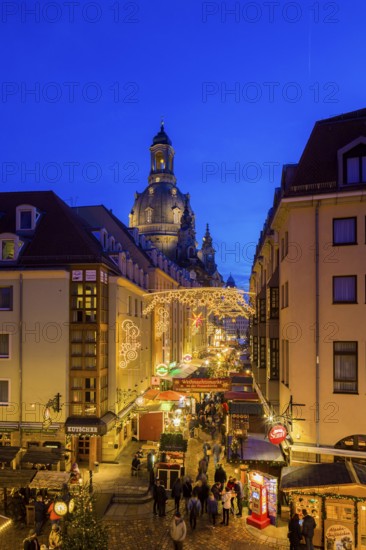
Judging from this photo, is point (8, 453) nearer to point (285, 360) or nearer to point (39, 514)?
point (39, 514)

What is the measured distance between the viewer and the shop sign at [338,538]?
1664 centimetres

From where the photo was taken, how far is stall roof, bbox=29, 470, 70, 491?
1950cm

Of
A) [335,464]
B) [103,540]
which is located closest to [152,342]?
[335,464]

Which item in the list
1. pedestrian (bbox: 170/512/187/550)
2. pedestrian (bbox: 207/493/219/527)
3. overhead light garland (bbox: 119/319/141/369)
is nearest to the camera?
pedestrian (bbox: 170/512/187/550)

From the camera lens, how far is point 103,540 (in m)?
12.1

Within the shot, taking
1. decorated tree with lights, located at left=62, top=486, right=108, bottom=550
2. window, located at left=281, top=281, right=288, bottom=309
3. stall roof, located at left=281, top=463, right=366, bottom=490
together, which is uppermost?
window, located at left=281, top=281, right=288, bottom=309

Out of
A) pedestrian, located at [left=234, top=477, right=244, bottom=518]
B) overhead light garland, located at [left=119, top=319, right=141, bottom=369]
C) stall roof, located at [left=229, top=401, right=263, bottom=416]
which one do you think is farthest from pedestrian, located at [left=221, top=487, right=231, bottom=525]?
overhead light garland, located at [left=119, top=319, right=141, bottom=369]

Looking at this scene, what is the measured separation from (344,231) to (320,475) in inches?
405

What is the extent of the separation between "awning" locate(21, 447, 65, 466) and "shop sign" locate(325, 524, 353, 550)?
1341cm

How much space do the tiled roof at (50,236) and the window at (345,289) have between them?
14.3 m

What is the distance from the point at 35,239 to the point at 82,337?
7436 millimetres

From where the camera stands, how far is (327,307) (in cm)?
2002

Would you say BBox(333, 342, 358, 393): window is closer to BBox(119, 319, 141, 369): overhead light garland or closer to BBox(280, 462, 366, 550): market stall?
BBox(280, 462, 366, 550): market stall

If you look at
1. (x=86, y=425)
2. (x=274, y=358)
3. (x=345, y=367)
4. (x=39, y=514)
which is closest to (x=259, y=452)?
(x=274, y=358)
